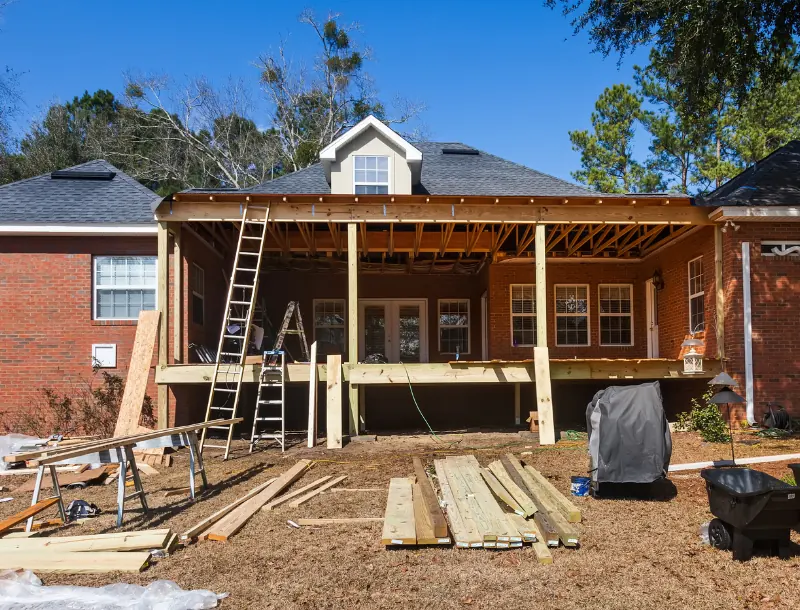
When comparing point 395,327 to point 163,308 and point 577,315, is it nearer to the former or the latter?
point 577,315

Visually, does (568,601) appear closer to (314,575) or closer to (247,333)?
(314,575)

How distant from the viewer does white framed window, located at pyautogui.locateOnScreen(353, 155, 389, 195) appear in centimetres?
1466

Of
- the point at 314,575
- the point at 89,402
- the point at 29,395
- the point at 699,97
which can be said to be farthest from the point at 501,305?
the point at 314,575

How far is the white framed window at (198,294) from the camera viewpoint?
13.9 meters

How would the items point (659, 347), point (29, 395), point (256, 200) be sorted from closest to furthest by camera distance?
point (256, 200) < point (29, 395) < point (659, 347)

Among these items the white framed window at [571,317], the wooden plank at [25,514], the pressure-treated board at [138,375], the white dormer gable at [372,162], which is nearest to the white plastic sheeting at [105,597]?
the wooden plank at [25,514]

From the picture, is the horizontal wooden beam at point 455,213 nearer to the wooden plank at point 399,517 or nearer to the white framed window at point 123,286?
the white framed window at point 123,286

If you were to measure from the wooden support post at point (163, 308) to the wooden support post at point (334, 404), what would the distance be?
118 inches

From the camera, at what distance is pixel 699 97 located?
42.5ft

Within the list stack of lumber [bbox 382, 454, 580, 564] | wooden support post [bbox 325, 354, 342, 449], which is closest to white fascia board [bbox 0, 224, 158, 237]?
wooden support post [bbox 325, 354, 342, 449]

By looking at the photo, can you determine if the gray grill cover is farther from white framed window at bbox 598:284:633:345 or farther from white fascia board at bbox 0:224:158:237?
white framed window at bbox 598:284:633:345

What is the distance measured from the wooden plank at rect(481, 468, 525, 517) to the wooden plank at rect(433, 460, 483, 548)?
0.50 m

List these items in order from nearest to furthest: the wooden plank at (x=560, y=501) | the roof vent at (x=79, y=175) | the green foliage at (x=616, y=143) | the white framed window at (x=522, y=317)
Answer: the wooden plank at (x=560, y=501)
the roof vent at (x=79, y=175)
the white framed window at (x=522, y=317)
the green foliage at (x=616, y=143)

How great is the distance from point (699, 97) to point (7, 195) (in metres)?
14.8
